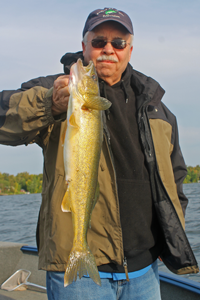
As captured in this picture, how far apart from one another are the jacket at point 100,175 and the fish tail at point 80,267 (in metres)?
0.15

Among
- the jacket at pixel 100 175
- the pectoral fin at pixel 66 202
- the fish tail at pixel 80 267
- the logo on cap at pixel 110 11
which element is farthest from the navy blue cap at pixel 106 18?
the fish tail at pixel 80 267

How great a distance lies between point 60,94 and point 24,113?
1.05 ft

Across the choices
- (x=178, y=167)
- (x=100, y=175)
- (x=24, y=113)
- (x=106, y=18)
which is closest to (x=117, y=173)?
(x=100, y=175)

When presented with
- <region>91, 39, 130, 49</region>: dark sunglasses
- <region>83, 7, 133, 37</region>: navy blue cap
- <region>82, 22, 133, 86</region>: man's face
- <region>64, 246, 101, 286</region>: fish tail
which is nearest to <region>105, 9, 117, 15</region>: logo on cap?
<region>83, 7, 133, 37</region>: navy blue cap

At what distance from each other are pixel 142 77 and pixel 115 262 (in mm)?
2057

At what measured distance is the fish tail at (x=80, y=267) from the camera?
80.6 inches

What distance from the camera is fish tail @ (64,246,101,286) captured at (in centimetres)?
205

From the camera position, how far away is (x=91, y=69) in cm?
239

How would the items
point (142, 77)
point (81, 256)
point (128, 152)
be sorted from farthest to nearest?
point (142, 77) < point (128, 152) < point (81, 256)

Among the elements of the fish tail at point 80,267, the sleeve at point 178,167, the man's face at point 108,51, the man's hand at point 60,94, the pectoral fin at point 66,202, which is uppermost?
the man's face at point 108,51

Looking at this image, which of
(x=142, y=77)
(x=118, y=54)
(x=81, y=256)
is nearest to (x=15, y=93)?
(x=118, y=54)

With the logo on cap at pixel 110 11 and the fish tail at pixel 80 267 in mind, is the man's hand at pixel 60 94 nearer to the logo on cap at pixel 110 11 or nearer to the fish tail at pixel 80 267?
the logo on cap at pixel 110 11

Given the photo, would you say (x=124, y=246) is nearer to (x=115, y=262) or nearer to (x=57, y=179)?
(x=115, y=262)

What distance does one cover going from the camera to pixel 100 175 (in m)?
2.45
